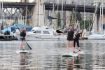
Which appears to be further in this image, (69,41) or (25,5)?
(25,5)

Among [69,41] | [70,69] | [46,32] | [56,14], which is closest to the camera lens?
[70,69]

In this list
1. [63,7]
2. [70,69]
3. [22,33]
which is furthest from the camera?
[63,7]

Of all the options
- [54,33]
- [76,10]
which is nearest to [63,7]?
[76,10]

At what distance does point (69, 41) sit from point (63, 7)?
119718 mm

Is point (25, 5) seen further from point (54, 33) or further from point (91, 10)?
point (54, 33)

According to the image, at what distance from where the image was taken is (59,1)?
167375 millimetres

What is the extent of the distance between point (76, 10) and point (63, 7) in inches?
190

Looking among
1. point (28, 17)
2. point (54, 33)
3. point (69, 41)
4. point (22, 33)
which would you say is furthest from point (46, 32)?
point (28, 17)

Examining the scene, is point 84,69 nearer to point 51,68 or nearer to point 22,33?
point 51,68

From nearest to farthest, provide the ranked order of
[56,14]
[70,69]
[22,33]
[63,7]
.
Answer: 1. [70,69]
2. [22,33]
3. [63,7]
4. [56,14]

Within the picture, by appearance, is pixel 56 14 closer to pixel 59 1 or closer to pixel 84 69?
pixel 59 1

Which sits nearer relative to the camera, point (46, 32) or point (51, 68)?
point (51, 68)

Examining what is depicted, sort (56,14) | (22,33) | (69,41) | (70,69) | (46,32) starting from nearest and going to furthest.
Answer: (70,69), (69,41), (22,33), (46,32), (56,14)

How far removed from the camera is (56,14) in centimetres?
16575
